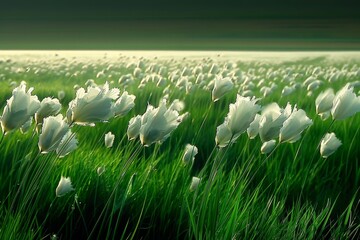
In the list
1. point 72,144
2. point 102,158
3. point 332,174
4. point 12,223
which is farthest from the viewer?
point 332,174

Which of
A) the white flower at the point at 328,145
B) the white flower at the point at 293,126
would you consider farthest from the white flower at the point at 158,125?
the white flower at the point at 328,145

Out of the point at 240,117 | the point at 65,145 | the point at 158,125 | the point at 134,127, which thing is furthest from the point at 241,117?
the point at 65,145

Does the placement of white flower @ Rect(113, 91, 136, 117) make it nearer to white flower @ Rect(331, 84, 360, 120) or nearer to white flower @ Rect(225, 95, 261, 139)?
white flower @ Rect(225, 95, 261, 139)

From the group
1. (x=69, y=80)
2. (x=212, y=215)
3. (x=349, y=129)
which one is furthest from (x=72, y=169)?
(x=69, y=80)

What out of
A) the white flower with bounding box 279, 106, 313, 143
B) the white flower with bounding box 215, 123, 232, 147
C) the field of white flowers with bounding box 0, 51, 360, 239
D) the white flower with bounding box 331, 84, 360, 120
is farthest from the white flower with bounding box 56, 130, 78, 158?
the white flower with bounding box 331, 84, 360, 120

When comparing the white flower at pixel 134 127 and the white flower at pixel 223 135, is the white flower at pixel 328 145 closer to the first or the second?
the white flower at pixel 223 135

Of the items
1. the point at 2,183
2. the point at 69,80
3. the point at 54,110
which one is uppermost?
the point at 54,110

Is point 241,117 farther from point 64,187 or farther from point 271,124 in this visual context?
point 64,187

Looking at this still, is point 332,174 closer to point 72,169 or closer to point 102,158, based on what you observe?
point 102,158
